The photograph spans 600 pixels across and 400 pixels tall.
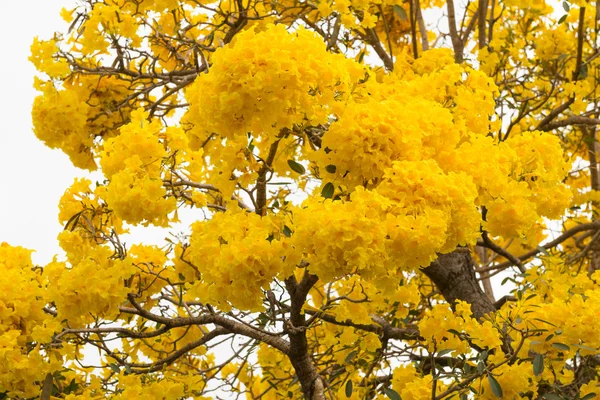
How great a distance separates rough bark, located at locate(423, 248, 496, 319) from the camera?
15.8ft

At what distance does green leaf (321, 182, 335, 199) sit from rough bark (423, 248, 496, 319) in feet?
7.04

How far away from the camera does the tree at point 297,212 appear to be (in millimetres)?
2562

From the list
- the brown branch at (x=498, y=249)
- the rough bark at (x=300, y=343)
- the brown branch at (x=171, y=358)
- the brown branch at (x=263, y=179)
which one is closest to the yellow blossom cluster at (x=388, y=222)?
the brown branch at (x=263, y=179)

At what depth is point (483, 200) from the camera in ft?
9.57

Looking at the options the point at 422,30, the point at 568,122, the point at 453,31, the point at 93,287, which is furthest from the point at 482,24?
the point at 93,287

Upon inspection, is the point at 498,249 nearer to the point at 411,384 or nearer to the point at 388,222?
the point at 411,384

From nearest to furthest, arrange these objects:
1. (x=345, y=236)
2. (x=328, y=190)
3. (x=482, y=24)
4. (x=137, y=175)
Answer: (x=345, y=236) → (x=328, y=190) → (x=137, y=175) → (x=482, y=24)

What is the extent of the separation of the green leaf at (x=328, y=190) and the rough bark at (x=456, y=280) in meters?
2.15

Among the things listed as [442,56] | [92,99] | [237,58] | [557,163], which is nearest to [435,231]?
[237,58]

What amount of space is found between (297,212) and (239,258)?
0.25 m

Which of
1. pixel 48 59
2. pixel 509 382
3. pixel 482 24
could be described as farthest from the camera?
pixel 482 24

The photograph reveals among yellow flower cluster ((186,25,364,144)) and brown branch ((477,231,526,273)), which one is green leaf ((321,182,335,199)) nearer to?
yellow flower cluster ((186,25,364,144))

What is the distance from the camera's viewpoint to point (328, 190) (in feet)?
9.09

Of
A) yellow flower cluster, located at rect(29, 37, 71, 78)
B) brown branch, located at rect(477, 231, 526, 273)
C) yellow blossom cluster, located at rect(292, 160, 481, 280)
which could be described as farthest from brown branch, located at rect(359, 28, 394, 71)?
yellow blossom cluster, located at rect(292, 160, 481, 280)
